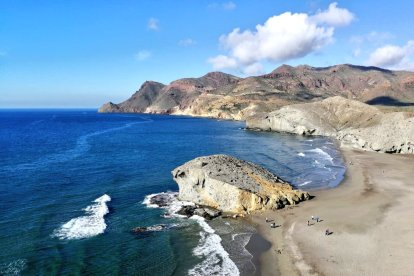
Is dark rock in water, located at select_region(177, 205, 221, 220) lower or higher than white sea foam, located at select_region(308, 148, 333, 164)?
lower

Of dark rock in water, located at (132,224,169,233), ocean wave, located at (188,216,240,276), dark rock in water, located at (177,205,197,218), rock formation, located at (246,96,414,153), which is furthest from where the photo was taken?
rock formation, located at (246,96,414,153)

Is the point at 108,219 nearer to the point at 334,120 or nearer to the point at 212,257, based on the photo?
the point at 212,257

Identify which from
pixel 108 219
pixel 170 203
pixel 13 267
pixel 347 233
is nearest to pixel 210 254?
pixel 108 219

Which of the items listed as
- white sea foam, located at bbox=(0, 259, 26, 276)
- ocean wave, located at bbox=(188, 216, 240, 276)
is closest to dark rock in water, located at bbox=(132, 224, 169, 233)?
ocean wave, located at bbox=(188, 216, 240, 276)

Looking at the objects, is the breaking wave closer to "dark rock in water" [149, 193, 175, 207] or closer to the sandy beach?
"dark rock in water" [149, 193, 175, 207]

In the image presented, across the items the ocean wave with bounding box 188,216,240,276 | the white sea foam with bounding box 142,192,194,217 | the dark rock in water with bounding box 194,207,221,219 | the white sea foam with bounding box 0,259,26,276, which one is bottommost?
the white sea foam with bounding box 0,259,26,276

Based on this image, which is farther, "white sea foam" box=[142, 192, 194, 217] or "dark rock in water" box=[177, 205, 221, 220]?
"white sea foam" box=[142, 192, 194, 217]

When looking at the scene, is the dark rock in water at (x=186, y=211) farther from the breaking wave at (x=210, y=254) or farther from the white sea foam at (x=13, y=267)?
the white sea foam at (x=13, y=267)

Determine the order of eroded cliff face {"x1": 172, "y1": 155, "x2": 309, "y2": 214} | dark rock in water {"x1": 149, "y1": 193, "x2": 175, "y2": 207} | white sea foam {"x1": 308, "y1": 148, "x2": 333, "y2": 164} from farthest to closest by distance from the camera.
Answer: white sea foam {"x1": 308, "y1": 148, "x2": 333, "y2": 164}
dark rock in water {"x1": 149, "y1": 193, "x2": 175, "y2": 207}
eroded cliff face {"x1": 172, "y1": 155, "x2": 309, "y2": 214}
